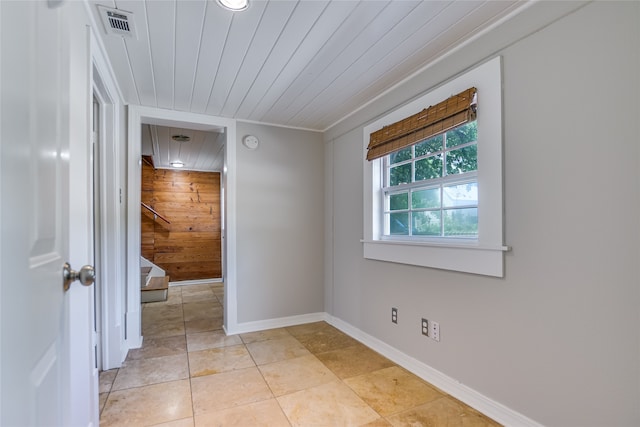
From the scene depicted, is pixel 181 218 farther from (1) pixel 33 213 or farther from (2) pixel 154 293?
(1) pixel 33 213

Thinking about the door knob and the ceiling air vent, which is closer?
the door knob

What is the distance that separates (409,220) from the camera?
2.52 m

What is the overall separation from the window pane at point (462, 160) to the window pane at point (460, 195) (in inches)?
3.8

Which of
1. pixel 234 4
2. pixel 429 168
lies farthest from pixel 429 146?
pixel 234 4

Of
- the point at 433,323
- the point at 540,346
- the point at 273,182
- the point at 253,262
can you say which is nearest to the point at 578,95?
the point at 540,346

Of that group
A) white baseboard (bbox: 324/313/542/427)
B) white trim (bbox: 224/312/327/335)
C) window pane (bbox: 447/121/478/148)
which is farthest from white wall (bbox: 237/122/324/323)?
window pane (bbox: 447/121/478/148)

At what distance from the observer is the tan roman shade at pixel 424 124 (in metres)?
1.87

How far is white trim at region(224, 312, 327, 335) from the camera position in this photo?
3219 mm

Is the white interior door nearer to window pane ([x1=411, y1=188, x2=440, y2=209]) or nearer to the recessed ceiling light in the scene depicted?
the recessed ceiling light

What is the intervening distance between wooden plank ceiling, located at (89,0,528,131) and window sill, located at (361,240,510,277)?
3.99ft

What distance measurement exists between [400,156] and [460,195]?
72 cm

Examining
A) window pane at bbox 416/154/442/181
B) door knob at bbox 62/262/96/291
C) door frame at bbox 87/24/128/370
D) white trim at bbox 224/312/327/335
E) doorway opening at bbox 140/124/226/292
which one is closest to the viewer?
door knob at bbox 62/262/96/291

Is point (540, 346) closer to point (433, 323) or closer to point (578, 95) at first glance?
point (433, 323)

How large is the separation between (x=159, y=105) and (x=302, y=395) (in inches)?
103
